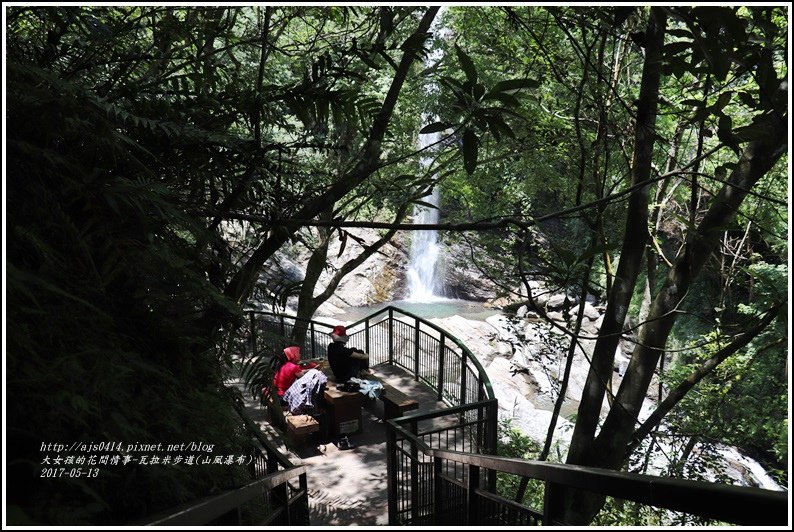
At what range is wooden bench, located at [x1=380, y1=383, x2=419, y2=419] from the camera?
745cm

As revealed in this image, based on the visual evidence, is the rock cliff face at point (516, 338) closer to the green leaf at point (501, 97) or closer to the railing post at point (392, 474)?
the green leaf at point (501, 97)

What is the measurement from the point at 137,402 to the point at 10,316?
379 mm

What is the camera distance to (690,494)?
1.39 metres

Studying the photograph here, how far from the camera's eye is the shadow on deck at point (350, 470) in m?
5.81

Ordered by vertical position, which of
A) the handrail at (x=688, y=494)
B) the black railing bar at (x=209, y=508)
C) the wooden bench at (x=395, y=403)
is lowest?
the wooden bench at (x=395, y=403)

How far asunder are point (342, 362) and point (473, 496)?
441 centimetres

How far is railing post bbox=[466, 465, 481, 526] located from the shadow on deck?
86.6 inches

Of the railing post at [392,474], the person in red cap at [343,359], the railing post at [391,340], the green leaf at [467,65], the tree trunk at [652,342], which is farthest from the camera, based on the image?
the railing post at [391,340]

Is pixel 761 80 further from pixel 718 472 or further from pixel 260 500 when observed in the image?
pixel 718 472

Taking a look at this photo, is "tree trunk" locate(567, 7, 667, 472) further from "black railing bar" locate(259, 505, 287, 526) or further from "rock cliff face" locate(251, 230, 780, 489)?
"black railing bar" locate(259, 505, 287, 526)

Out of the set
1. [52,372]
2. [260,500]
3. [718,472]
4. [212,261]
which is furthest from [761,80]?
[718,472]

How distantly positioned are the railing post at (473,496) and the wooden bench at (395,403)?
3909 mm

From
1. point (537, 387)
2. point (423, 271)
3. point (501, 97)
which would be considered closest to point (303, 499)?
point (501, 97)

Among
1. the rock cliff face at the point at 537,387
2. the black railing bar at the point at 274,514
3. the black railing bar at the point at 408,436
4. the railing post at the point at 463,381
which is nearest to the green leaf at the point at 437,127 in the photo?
the black railing bar at the point at 274,514
